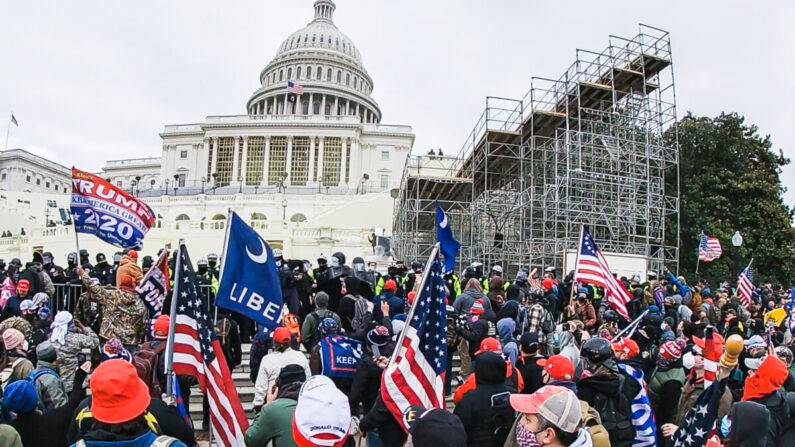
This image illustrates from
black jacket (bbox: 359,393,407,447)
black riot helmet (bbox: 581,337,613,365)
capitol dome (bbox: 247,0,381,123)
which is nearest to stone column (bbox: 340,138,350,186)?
capitol dome (bbox: 247,0,381,123)

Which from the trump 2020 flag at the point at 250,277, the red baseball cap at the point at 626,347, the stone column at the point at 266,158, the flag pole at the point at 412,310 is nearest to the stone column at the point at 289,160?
the stone column at the point at 266,158

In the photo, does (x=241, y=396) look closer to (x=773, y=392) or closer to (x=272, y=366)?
(x=272, y=366)

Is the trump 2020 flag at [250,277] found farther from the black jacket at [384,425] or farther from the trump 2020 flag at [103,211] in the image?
the trump 2020 flag at [103,211]

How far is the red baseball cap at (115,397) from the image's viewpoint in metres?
2.71

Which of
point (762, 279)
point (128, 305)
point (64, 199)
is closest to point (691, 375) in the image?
point (128, 305)

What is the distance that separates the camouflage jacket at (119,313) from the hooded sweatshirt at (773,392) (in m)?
6.01

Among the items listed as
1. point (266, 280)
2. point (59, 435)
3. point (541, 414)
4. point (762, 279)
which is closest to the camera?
point (541, 414)

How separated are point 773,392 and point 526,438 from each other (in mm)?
2195

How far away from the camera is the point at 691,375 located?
5023 mm

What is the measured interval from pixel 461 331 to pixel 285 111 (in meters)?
81.0

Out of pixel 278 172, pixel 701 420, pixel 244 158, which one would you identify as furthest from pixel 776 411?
pixel 244 158

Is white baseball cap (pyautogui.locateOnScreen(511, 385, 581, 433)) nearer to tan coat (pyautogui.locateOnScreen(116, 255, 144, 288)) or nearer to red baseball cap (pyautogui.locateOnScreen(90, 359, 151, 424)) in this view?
red baseball cap (pyautogui.locateOnScreen(90, 359, 151, 424))

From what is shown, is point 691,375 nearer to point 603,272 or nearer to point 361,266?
point 603,272

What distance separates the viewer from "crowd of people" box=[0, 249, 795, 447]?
287cm
